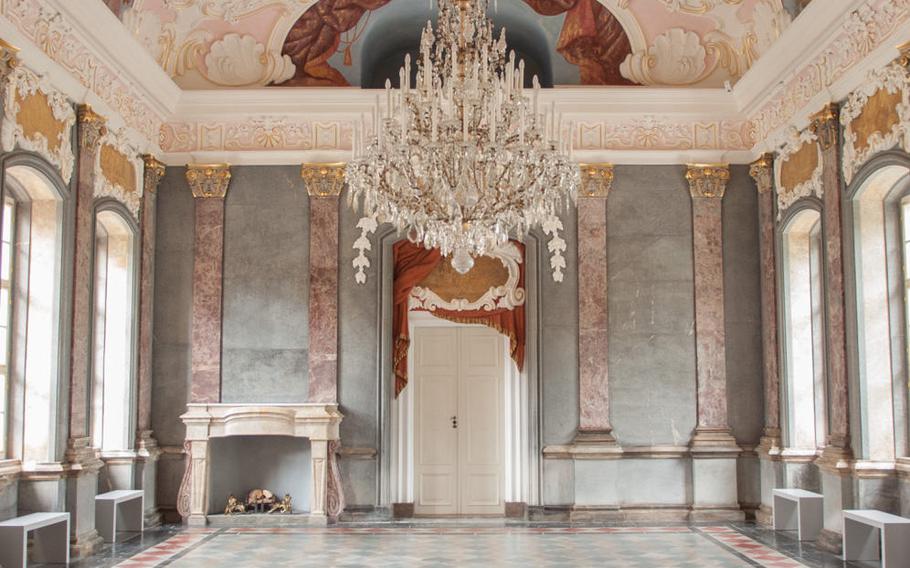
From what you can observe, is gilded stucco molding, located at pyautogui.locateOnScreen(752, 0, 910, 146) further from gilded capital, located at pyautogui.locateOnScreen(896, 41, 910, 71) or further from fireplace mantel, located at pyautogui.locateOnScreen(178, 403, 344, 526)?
fireplace mantel, located at pyautogui.locateOnScreen(178, 403, 344, 526)

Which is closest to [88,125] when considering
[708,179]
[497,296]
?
[497,296]

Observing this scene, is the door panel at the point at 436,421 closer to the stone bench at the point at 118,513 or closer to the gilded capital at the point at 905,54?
the stone bench at the point at 118,513

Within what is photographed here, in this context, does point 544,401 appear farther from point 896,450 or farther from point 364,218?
point 896,450

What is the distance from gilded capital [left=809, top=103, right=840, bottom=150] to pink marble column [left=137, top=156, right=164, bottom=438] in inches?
288

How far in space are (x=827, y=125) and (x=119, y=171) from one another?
23.9 feet

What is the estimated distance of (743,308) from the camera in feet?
39.3

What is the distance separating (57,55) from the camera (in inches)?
354

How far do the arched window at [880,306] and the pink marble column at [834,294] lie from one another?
239 millimetres

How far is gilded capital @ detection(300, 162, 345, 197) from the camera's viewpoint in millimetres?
12062

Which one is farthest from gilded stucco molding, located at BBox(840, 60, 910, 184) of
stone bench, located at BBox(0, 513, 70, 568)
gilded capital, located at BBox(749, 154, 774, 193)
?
stone bench, located at BBox(0, 513, 70, 568)

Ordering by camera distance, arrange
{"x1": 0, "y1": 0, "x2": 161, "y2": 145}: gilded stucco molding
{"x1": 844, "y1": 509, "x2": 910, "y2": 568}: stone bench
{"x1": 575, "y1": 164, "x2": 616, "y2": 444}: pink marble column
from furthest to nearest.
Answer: {"x1": 575, "y1": 164, "x2": 616, "y2": 444}: pink marble column → {"x1": 0, "y1": 0, "x2": 161, "y2": 145}: gilded stucco molding → {"x1": 844, "y1": 509, "x2": 910, "y2": 568}: stone bench

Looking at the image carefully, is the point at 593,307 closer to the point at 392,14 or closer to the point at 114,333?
the point at 392,14

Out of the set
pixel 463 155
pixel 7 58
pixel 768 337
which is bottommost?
pixel 768 337

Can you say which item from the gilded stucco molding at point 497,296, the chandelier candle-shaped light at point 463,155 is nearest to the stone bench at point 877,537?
the chandelier candle-shaped light at point 463,155
